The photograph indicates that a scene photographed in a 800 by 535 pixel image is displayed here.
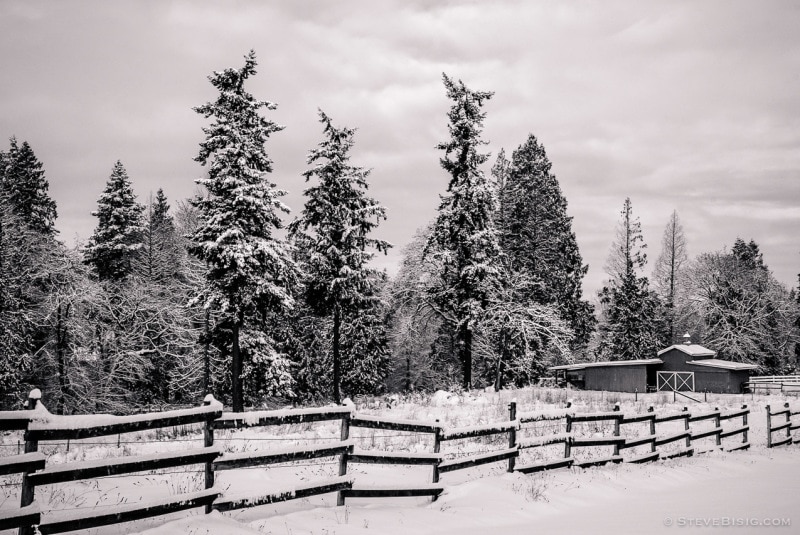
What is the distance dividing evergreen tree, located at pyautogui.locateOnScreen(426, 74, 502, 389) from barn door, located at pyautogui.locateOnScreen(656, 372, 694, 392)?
1888 cm

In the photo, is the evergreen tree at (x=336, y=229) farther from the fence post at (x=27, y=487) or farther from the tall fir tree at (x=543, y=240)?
the fence post at (x=27, y=487)

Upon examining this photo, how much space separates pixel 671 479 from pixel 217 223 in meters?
20.7

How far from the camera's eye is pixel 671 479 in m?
13.5

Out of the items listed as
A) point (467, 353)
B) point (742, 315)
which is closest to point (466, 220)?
point (467, 353)

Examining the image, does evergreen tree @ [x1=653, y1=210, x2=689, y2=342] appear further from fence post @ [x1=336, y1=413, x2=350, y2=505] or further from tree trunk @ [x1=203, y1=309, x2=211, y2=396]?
fence post @ [x1=336, y1=413, x2=350, y2=505]

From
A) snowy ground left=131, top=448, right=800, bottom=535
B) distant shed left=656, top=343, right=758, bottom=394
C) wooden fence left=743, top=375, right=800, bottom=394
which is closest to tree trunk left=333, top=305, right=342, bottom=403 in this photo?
snowy ground left=131, top=448, right=800, bottom=535

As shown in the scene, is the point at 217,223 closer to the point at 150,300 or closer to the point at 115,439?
the point at 115,439

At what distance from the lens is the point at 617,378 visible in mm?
48344

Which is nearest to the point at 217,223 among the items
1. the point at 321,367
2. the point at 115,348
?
the point at 115,348

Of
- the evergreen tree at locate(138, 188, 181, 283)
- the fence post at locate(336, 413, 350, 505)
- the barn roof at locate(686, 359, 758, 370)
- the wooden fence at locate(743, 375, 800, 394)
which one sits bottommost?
the wooden fence at locate(743, 375, 800, 394)

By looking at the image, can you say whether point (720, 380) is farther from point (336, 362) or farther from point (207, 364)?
point (207, 364)

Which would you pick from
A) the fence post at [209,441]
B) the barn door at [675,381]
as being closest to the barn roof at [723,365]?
the barn door at [675,381]

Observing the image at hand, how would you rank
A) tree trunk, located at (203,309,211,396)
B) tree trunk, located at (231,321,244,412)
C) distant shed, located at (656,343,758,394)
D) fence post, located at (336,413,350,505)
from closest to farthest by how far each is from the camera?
fence post, located at (336,413,350,505) → tree trunk, located at (231,321,244,412) → tree trunk, located at (203,309,211,396) → distant shed, located at (656,343,758,394)

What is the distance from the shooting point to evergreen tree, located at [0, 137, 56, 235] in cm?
4312
